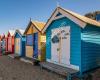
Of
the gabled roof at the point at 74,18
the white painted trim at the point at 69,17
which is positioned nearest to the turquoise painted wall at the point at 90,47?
the gabled roof at the point at 74,18

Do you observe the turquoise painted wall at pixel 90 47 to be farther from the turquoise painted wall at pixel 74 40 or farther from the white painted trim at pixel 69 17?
the white painted trim at pixel 69 17

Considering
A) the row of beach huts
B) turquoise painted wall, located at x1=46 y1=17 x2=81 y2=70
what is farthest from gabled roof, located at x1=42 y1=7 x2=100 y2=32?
Result: turquoise painted wall, located at x1=46 y1=17 x2=81 y2=70

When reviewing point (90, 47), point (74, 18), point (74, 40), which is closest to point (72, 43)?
point (74, 40)

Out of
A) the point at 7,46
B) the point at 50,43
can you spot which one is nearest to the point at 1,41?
the point at 7,46

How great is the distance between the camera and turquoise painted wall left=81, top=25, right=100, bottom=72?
9828mm

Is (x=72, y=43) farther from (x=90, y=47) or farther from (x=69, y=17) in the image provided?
(x=69, y=17)

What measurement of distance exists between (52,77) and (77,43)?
2.71 metres

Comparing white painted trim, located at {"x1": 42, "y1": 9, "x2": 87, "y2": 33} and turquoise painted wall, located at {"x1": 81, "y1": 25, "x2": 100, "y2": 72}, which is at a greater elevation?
white painted trim, located at {"x1": 42, "y1": 9, "x2": 87, "y2": 33}

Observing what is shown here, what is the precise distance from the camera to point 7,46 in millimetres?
27531

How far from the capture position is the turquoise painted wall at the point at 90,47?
32.2 feet

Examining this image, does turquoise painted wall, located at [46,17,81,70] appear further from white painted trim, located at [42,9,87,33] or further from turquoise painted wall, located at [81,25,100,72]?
white painted trim, located at [42,9,87,33]

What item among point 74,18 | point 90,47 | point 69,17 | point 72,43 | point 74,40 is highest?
point 69,17

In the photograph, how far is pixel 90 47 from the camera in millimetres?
10250

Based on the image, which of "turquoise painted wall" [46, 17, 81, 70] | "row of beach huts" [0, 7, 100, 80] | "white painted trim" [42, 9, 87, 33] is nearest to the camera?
→ "white painted trim" [42, 9, 87, 33]
